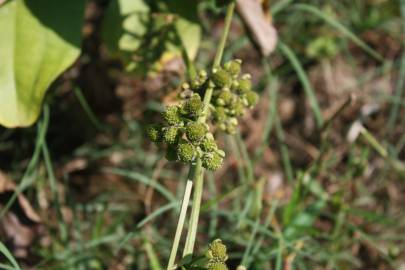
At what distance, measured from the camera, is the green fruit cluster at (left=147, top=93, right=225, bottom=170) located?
105 centimetres

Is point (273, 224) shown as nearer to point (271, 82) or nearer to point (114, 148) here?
point (271, 82)

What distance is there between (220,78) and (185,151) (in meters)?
0.23

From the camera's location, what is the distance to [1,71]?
1456mm

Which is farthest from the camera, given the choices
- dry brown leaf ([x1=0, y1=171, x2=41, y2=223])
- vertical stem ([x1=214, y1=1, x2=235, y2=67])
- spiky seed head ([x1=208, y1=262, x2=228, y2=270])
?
dry brown leaf ([x1=0, y1=171, x2=41, y2=223])

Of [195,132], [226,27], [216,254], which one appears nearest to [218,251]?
[216,254]

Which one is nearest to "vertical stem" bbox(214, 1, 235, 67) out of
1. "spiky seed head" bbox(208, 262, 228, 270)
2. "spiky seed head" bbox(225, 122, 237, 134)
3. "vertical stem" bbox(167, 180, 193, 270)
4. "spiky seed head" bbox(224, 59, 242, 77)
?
"spiky seed head" bbox(224, 59, 242, 77)

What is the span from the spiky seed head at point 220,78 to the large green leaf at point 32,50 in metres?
0.43

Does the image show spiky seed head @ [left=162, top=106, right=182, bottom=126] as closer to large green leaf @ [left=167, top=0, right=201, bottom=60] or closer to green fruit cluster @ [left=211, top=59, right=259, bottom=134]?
green fruit cluster @ [left=211, top=59, right=259, bottom=134]

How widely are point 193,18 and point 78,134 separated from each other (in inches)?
26.4

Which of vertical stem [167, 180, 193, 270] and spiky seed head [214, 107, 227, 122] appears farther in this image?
spiky seed head [214, 107, 227, 122]

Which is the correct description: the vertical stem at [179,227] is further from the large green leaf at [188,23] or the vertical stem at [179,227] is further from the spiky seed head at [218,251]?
the large green leaf at [188,23]

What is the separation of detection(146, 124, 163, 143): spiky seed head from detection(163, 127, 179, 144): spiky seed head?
0.06 feet

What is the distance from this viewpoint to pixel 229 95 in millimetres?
1228

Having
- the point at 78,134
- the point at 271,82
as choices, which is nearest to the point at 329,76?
the point at 271,82
